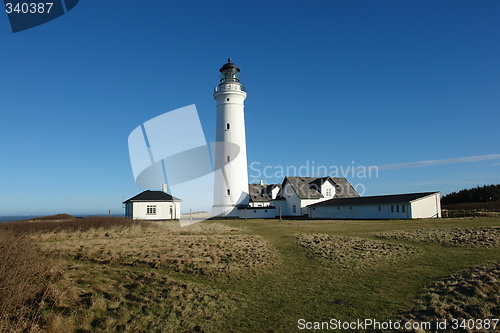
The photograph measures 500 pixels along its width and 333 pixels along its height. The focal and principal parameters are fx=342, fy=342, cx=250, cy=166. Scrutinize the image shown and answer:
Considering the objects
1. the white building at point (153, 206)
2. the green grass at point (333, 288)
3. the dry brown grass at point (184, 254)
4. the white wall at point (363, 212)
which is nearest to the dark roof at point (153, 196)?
the white building at point (153, 206)

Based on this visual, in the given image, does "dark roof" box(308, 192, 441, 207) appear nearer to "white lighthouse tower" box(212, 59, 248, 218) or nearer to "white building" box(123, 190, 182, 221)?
"white lighthouse tower" box(212, 59, 248, 218)

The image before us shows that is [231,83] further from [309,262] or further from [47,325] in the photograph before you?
[47,325]

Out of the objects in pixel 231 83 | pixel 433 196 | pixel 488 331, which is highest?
pixel 231 83

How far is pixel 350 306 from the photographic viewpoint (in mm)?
8117

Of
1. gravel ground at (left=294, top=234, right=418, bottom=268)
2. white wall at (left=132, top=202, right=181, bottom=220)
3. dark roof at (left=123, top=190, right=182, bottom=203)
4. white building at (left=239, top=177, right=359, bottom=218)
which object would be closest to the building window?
white wall at (left=132, top=202, right=181, bottom=220)

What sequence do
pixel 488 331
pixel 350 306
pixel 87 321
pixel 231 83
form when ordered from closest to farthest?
→ pixel 488 331, pixel 87 321, pixel 350 306, pixel 231 83

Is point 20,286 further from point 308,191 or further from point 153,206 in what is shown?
point 308,191

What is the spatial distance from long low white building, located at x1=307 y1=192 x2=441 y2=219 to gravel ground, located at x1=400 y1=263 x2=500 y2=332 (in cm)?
2671

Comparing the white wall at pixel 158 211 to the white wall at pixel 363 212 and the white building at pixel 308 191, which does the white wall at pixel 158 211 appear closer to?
the white building at pixel 308 191

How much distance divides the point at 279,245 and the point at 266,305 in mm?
8516

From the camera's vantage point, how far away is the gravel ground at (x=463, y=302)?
23.2 ft

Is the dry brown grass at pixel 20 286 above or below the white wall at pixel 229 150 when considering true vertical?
below

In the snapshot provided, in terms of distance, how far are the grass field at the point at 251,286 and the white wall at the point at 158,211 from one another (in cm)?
2554

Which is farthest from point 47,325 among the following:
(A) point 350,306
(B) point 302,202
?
(B) point 302,202
